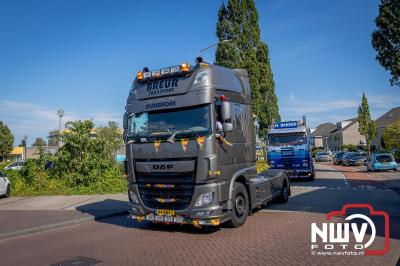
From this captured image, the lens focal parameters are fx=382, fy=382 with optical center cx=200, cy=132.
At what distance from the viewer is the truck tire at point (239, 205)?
355 inches

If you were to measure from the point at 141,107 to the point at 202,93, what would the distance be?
1696mm

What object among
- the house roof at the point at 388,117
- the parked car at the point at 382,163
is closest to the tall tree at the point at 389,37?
the parked car at the point at 382,163

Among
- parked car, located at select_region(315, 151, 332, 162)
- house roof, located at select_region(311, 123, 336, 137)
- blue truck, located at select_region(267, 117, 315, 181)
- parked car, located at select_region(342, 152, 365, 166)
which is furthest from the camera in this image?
house roof, located at select_region(311, 123, 336, 137)

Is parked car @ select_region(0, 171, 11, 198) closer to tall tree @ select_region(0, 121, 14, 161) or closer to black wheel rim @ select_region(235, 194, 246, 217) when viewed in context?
black wheel rim @ select_region(235, 194, 246, 217)

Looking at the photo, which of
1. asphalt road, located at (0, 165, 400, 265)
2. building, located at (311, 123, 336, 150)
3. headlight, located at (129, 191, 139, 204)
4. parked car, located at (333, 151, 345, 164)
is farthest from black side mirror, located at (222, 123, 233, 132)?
building, located at (311, 123, 336, 150)

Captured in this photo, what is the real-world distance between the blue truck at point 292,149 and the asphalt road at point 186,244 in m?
10.5

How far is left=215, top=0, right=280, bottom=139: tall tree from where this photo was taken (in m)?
30.8

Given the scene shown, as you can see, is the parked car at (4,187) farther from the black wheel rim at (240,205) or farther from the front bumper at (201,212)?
the black wheel rim at (240,205)

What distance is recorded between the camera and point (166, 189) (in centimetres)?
872

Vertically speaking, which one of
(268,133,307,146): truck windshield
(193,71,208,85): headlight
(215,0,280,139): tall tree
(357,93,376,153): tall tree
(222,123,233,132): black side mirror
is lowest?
(222,123,233,132): black side mirror

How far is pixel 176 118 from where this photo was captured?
8.78 m

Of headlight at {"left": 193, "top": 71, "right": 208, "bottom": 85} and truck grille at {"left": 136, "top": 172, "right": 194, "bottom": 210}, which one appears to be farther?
headlight at {"left": 193, "top": 71, "right": 208, "bottom": 85}

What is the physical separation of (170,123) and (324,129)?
388 ft

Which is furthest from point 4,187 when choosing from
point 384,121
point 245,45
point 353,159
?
point 384,121
